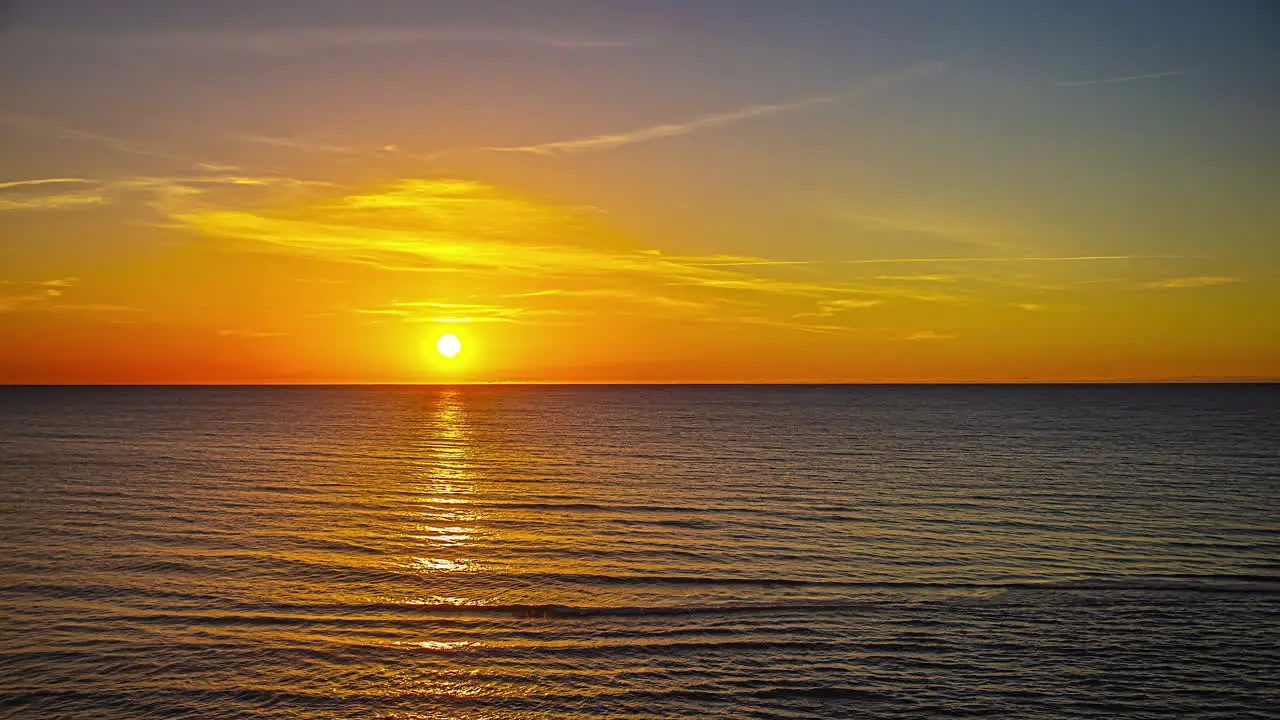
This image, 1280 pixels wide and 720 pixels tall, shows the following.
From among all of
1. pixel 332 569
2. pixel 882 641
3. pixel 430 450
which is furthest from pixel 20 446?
pixel 882 641

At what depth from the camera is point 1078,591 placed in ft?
102

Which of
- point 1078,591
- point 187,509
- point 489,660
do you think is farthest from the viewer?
point 187,509

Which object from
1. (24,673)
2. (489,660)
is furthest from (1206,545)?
(24,673)

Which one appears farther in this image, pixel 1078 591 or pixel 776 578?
pixel 776 578

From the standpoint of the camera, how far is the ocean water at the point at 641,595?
22172 millimetres

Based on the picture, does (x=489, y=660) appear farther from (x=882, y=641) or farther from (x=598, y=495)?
(x=598, y=495)

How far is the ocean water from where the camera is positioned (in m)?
22.2

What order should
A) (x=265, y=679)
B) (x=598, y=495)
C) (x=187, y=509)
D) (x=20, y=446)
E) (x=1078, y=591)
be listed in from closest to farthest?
(x=265, y=679) → (x=1078, y=591) → (x=187, y=509) → (x=598, y=495) → (x=20, y=446)

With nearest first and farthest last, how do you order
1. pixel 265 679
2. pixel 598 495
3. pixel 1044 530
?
1. pixel 265 679
2. pixel 1044 530
3. pixel 598 495

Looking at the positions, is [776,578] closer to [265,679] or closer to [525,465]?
[265,679]

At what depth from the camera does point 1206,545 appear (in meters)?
38.4

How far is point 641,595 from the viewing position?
30.8 metres

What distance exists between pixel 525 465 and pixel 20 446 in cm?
5549

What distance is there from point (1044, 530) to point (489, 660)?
93.8 feet
